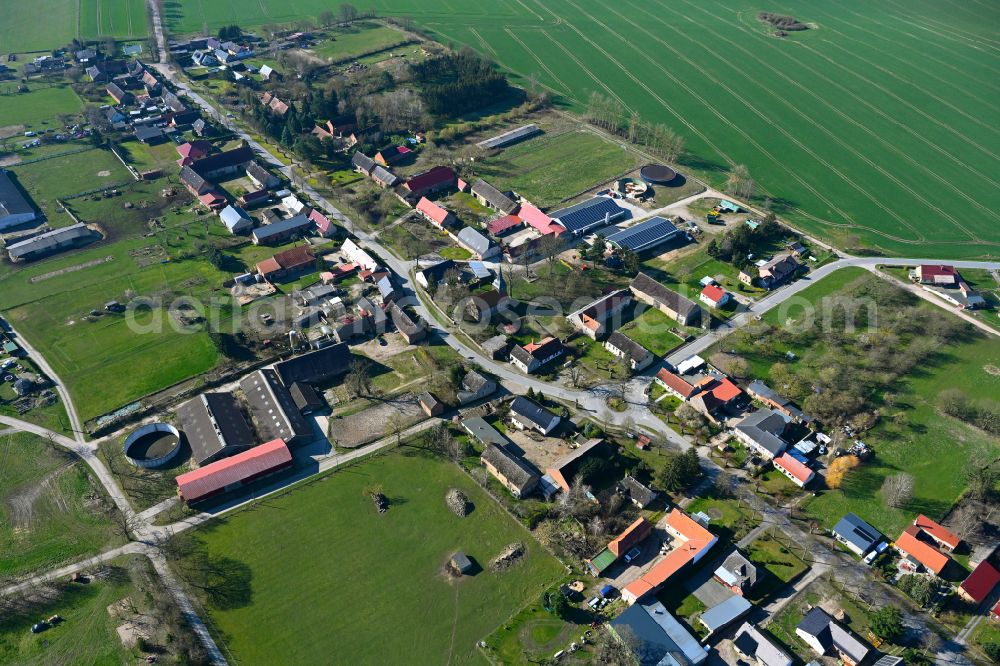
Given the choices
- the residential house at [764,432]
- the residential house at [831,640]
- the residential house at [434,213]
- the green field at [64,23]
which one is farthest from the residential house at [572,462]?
the green field at [64,23]

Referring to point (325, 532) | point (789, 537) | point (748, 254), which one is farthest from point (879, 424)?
point (325, 532)

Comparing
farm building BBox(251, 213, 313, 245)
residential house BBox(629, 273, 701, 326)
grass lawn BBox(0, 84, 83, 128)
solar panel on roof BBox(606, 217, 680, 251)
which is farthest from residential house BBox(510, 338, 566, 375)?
grass lawn BBox(0, 84, 83, 128)

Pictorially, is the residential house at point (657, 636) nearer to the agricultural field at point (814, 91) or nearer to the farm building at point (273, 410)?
the farm building at point (273, 410)

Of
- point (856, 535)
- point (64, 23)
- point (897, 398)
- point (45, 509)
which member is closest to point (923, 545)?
point (856, 535)

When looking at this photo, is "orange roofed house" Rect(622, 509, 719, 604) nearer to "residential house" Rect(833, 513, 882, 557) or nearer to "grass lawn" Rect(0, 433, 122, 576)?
"residential house" Rect(833, 513, 882, 557)

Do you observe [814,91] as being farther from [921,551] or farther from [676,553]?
[676,553]

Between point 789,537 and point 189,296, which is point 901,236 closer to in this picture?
point 789,537
